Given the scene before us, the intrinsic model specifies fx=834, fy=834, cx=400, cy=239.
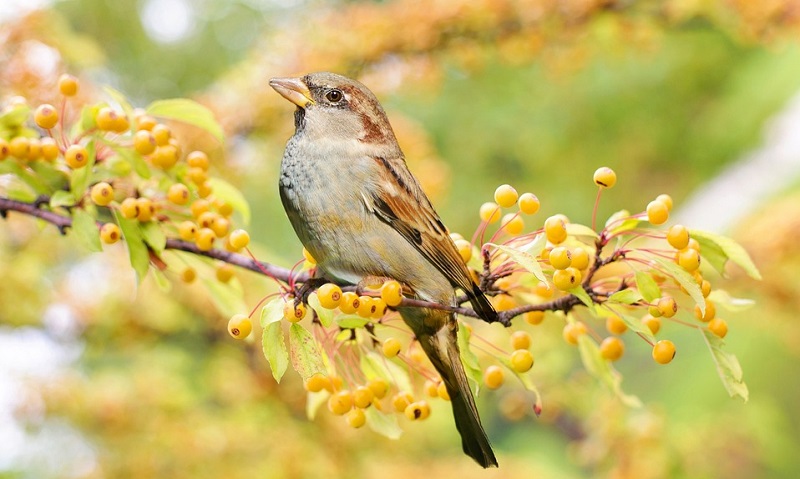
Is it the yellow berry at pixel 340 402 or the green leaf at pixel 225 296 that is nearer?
the yellow berry at pixel 340 402

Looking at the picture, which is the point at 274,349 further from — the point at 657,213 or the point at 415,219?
the point at 657,213

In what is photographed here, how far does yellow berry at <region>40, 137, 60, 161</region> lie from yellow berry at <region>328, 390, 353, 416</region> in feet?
2.10

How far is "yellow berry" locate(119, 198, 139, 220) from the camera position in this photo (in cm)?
138

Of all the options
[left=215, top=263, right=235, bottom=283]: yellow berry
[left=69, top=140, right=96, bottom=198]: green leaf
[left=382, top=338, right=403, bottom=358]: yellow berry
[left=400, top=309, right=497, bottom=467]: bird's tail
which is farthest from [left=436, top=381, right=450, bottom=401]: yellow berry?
[left=69, top=140, right=96, bottom=198]: green leaf

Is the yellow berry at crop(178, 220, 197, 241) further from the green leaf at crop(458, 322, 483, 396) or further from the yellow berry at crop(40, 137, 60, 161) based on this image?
the green leaf at crop(458, 322, 483, 396)

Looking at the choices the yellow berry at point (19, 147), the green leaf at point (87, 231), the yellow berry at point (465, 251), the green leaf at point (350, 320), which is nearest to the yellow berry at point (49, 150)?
the yellow berry at point (19, 147)

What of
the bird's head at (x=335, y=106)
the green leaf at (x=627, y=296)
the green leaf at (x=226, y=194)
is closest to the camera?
the green leaf at (x=627, y=296)

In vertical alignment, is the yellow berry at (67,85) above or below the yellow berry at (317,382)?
above

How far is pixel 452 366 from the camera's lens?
1383 millimetres

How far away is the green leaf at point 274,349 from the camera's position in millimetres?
1163

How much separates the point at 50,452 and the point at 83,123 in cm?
407

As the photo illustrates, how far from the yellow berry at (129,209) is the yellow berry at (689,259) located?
87cm

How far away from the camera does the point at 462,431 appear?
4.71 feet

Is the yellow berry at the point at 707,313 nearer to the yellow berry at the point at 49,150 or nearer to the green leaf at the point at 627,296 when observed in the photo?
the green leaf at the point at 627,296
